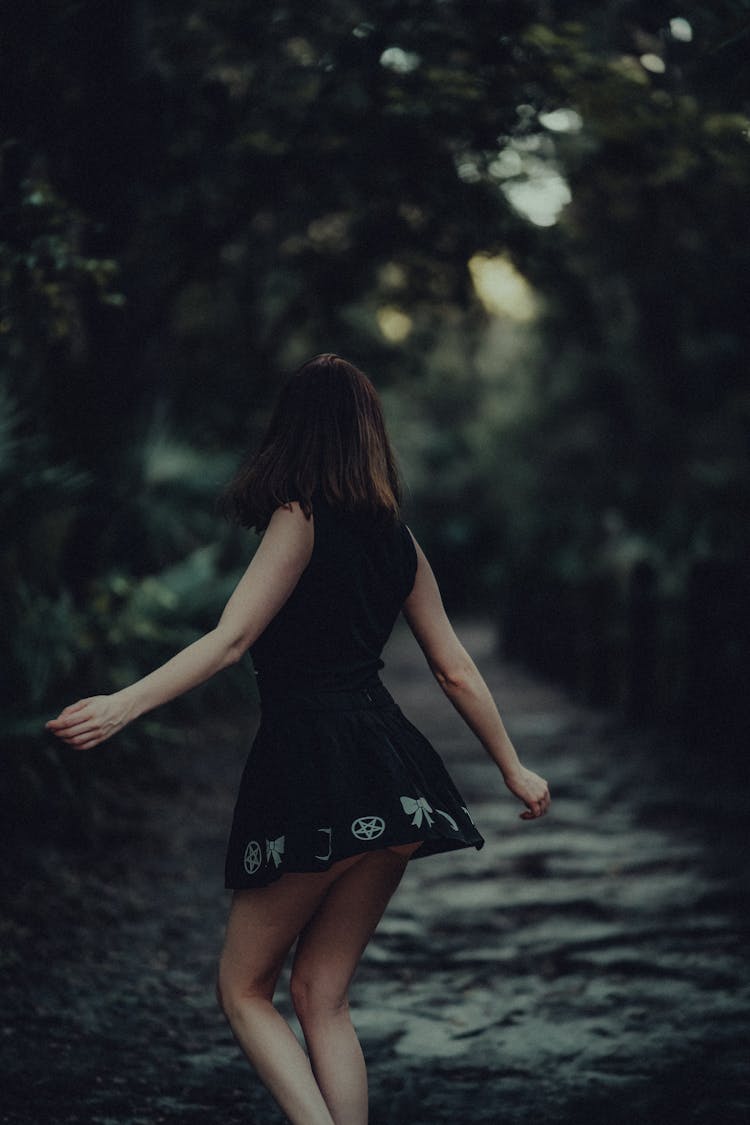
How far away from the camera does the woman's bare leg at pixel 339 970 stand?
2.71 meters

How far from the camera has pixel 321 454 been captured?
8.91 ft

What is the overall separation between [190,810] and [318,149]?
3.85m

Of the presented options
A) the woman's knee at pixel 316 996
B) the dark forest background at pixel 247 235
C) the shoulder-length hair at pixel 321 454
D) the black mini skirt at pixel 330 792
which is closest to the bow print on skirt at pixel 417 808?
the black mini skirt at pixel 330 792

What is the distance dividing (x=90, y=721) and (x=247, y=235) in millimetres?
8205

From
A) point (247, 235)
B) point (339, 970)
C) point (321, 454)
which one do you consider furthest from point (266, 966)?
point (247, 235)

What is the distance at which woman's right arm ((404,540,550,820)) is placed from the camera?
2.87 m

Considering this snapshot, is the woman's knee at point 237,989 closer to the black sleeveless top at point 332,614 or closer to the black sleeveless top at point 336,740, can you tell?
the black sleeveless top at point 336,740

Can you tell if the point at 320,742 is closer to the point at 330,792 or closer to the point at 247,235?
the point at 330,792

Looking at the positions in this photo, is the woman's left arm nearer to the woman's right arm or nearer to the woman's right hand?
the woman's right arm

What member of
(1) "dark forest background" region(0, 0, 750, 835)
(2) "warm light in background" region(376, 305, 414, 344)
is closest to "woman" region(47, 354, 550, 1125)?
(1) "dark forest background" region(0, 0, 750, 835)

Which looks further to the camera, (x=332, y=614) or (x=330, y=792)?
(x=332, y=614)

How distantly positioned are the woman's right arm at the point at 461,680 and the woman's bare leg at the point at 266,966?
16.6 inches

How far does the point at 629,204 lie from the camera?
1110cm

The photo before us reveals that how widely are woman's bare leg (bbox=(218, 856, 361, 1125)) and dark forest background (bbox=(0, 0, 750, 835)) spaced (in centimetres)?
219
